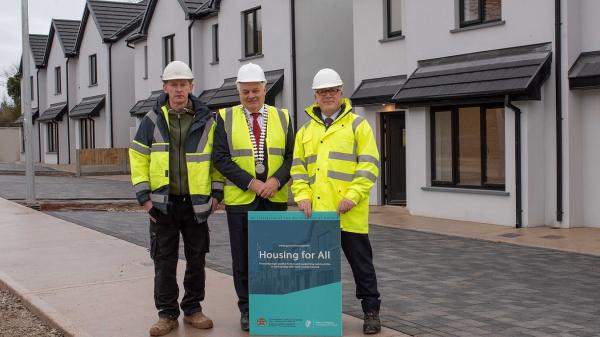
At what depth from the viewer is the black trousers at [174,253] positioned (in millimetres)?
6113

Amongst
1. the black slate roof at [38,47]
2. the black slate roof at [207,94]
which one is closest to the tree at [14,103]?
the black slate roof at [38,47]

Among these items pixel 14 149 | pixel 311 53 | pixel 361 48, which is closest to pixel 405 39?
pixel 361 48

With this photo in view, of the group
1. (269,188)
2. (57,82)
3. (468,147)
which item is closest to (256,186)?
(269,188)

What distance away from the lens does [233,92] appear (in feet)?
74.0

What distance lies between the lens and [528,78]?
12.5 metres

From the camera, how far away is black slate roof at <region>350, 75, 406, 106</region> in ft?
53.3

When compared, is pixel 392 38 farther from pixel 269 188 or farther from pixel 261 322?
pixel 261 322

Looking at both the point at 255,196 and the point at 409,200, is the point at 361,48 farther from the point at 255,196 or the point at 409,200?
the point at 255,196

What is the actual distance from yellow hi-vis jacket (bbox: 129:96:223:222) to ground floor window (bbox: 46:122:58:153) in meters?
37.4

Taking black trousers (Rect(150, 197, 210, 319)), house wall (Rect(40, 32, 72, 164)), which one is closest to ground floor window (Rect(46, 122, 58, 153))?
house wall (Rect(40, 32, 72, 164))

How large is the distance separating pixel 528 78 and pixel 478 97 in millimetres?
1108

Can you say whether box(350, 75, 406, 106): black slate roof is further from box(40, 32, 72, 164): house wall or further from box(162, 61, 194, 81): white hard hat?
box(40, 32, 72, 164): house wall

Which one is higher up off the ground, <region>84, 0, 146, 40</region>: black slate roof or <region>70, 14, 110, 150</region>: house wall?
<region>84, 0, 146, 40</region>: black slate roof

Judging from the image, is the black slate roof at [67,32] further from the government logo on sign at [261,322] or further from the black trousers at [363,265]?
the black trousers at [363,265]
